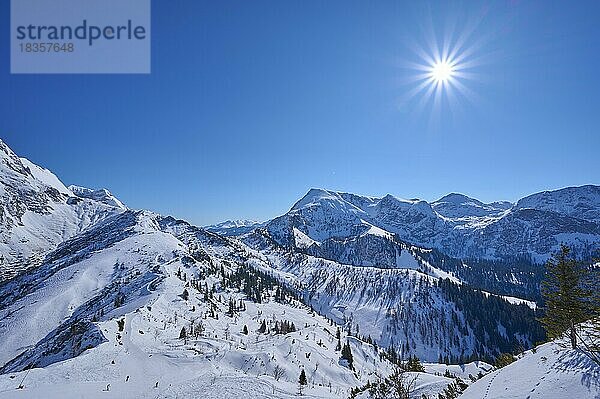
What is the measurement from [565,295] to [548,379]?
30.5 ft

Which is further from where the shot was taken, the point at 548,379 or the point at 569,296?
the point at 569,296

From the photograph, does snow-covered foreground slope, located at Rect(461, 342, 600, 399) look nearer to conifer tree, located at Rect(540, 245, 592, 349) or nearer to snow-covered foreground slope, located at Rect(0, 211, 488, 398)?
conifer tree, located at Rect(540, 245, 592, 349)

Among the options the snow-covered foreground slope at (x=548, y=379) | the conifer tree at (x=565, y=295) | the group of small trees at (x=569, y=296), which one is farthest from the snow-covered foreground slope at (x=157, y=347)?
the group of small trees at (x=569, y=296)

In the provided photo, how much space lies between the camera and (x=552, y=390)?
13.4 m

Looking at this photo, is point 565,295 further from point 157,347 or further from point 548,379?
point 157,347

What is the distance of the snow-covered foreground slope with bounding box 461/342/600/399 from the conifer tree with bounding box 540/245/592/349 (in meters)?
2.32

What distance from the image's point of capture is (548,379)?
14.4m

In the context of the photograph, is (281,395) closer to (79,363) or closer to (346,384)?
(79,363)

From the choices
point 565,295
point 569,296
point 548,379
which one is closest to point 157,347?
point 548,379

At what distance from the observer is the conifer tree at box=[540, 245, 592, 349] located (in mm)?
19797

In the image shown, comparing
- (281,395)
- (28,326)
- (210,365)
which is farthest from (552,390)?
(28,326)

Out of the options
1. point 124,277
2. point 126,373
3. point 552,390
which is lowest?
point 124,277

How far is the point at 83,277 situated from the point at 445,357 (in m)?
184

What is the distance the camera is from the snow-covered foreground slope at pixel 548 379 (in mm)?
13013
